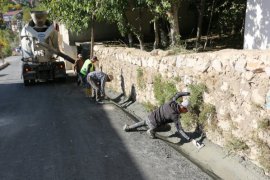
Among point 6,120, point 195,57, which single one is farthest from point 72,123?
point 195,57

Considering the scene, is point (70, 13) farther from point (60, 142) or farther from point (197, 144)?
point (197, 144)

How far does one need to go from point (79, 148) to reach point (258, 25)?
225 inches

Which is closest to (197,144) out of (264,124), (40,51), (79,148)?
(264,124)

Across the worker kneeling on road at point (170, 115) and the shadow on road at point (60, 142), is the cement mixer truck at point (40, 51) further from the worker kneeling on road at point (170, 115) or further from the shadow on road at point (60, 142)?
the worker kneeling on road at point (170, 115)

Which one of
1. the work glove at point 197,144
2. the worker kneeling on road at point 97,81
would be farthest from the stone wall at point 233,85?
the worker kneeling on road at point 97,81

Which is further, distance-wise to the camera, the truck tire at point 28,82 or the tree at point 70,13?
the truck tire at point 28,82

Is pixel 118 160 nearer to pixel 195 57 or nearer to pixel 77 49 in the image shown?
pixel 195 57

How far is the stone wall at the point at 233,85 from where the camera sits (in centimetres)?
628

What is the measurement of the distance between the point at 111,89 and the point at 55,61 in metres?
4.19

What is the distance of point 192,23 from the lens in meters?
20.2

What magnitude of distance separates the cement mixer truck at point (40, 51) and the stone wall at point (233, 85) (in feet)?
26.5

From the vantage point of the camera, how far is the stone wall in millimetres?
6277

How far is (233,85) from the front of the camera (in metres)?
7.03

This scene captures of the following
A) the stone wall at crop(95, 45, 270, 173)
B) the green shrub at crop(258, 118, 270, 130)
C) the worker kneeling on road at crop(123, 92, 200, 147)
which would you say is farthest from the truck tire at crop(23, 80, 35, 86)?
the green shrub at crop(258, 118, 270, 130)
